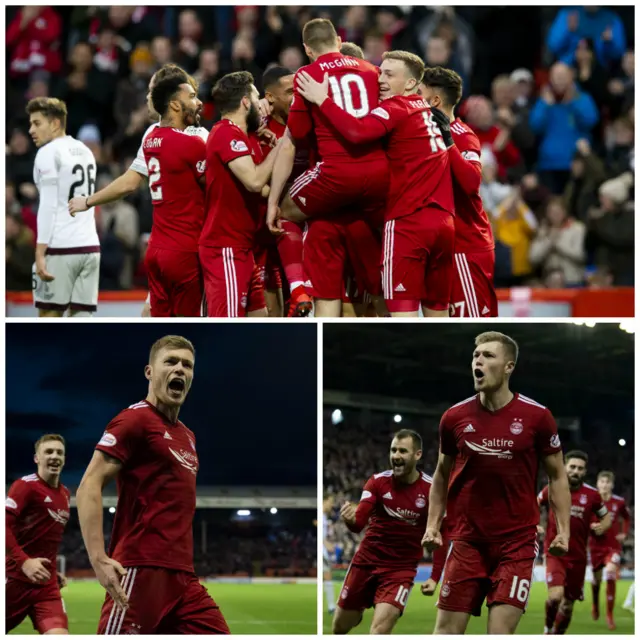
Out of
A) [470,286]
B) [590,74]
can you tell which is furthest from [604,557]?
[590,74]

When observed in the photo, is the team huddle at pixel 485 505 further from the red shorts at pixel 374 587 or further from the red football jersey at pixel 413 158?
the red football jersey at pixel 413 158

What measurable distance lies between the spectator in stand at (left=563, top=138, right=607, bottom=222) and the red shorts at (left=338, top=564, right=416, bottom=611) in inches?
330

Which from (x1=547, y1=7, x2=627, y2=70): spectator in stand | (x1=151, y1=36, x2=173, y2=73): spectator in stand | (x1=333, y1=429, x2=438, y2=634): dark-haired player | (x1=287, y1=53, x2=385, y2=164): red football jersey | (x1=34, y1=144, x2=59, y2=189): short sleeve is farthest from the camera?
(x1=547, y1=7, x2=627, y2=70): spectator in stand

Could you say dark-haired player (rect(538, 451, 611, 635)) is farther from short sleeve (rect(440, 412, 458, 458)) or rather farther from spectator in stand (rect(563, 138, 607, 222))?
spectator in stand (rect(563, 138, 607, 222))

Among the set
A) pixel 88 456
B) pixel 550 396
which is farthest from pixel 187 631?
pixel 550 396

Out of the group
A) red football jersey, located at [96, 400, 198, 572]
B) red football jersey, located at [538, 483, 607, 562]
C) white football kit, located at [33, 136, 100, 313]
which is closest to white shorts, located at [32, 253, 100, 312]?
white football kit, located at [33, 136, 100, 313]

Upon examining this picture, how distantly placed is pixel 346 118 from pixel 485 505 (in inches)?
90.4

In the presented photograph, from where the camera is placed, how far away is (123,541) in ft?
19.3

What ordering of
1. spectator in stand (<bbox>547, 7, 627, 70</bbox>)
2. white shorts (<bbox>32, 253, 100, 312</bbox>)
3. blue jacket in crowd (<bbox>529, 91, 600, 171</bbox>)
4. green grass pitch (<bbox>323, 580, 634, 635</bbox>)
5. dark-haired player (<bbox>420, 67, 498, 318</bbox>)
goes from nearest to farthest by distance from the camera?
1. green grass pitch (<bbox>323, 580, 634, 635</bbox>)
2. dark-haired player (<bbox>420, 67, 498, 318</bbox>)
3. white shorts (<bbox>32, 253, 100, 312</bbox>)
4. blue jacket in crowd (<bbox>529, 91, 600, 171</bbox>)
5. spectator in stand (<bbox>547, 7, 627, 70</bbox>)

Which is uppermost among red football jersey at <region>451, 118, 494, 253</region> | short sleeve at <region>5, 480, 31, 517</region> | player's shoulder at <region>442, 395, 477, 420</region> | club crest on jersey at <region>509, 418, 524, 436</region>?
red football jersey at <region>451, 118, 494, 253</region>

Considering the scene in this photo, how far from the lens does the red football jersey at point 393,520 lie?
6.44 metres

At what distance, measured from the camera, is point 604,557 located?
7285 mm

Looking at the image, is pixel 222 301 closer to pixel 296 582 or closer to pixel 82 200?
pixel 82 200

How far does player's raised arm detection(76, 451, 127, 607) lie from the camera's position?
225 inches
